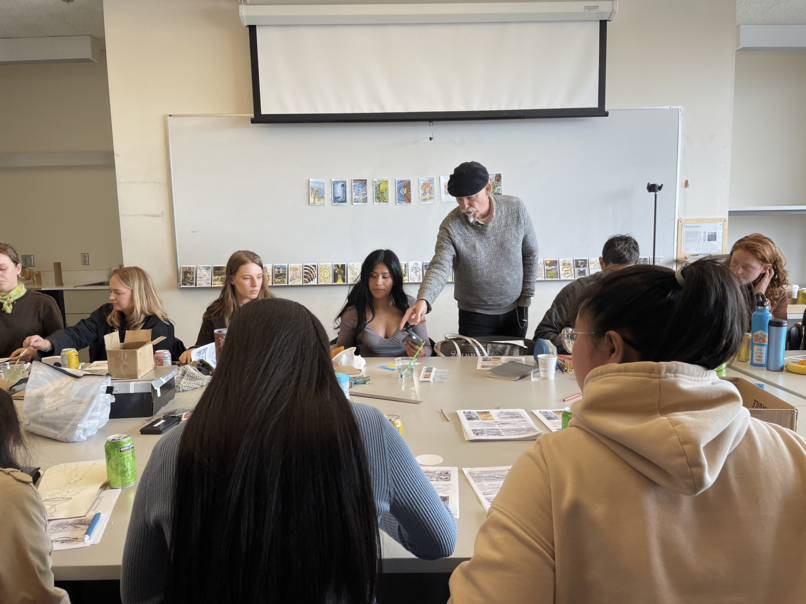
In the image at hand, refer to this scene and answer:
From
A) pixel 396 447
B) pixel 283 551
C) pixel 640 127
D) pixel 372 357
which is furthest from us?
pixel 640 127

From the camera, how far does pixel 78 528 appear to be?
123cm

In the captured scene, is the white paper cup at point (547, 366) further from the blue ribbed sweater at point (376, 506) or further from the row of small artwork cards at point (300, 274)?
the row of small artwork cards at point (300, 274)

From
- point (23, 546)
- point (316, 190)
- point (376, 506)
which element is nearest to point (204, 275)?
point (316, 190)

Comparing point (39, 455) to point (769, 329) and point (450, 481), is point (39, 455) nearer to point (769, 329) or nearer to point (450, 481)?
point (450, 481)

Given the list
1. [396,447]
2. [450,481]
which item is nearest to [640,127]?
[450,481]

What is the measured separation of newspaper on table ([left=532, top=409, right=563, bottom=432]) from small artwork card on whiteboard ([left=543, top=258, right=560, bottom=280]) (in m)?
2.46

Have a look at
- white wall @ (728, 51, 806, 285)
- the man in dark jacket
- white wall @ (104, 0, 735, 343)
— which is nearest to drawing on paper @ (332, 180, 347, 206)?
white wall @ (104, 0, 735, 343)

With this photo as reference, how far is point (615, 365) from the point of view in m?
0.77

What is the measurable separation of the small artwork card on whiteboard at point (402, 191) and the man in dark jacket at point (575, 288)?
159 centimetres

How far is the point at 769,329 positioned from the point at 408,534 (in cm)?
205

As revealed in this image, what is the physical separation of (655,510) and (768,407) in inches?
36.9

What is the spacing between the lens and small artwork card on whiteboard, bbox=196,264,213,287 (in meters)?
4.15

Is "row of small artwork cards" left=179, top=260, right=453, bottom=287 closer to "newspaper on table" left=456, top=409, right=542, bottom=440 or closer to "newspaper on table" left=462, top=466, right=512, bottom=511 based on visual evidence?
"newspaper on table" left=456, top=409, right=542, bottom=440

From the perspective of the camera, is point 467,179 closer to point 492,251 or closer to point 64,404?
point 492,251
